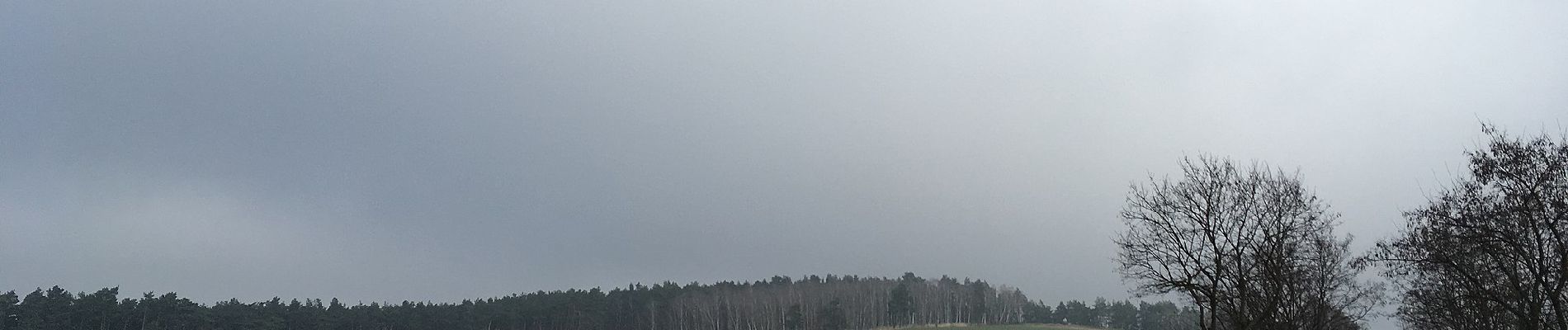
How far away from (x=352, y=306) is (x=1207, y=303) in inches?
5976

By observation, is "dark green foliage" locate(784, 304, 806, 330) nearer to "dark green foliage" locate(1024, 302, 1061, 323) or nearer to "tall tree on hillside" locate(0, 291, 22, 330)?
"dark green foliage" locate(1024, 302, 1061, 323)

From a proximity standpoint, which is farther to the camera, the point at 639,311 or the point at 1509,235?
the point at 639,311

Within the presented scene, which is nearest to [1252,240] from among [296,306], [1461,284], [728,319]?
[1461,284]

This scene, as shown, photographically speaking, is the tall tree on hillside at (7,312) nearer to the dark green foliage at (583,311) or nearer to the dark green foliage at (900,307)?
the dark green foliage at (583,311)

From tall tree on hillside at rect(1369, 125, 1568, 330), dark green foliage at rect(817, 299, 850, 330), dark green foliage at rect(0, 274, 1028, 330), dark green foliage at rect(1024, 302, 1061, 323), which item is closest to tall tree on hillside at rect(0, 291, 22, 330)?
dark green foliage at rect(0, 274, 1028, 330)

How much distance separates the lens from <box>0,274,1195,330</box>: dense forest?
11112 cm

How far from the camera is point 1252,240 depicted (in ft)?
75.7

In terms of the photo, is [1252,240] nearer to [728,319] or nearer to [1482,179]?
[1482,179]

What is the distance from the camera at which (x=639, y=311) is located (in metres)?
157

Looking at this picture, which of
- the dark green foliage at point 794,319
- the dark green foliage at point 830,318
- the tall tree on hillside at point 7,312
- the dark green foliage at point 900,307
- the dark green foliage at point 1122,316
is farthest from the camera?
the dark green foliage at point 1122,316

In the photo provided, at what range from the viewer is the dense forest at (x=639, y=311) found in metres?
111

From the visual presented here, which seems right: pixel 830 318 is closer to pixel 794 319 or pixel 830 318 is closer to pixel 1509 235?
pixel 794 319

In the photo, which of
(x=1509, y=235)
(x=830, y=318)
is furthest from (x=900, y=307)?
(x=1509, y=235)

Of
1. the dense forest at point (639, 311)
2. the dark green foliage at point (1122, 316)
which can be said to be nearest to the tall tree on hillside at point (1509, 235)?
the dense forest at point (639, 311)
